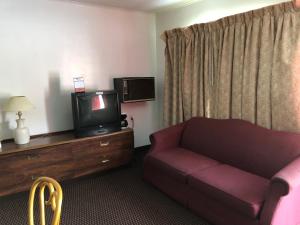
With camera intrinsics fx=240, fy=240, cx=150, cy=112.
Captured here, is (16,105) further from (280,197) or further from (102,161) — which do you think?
(280,197)

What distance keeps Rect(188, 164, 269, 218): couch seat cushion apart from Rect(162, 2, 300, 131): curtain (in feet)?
2.53

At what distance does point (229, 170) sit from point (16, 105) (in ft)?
8.40

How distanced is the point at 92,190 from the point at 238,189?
5.96 ft

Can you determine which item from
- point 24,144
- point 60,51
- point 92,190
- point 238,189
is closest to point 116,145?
point 92,190

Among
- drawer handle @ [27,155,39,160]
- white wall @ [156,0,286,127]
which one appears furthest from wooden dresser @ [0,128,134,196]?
white wall @ [156,0,286,127]

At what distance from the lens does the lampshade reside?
2.89 m

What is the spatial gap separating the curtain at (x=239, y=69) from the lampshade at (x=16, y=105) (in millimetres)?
2091

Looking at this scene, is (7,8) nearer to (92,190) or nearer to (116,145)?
(116,145)

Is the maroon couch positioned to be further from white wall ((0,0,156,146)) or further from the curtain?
white wall ((0,0,156,146))

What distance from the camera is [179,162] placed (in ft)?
9.01

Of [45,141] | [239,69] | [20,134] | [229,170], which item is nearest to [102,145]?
[45,141]

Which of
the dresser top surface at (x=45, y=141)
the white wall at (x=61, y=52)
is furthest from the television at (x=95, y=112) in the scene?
the white wall at (x=61, y=52)

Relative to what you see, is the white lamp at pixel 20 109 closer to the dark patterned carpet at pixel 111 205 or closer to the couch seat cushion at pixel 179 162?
the dark patterned carpet at pixel 111 205

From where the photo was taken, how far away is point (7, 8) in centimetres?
309
